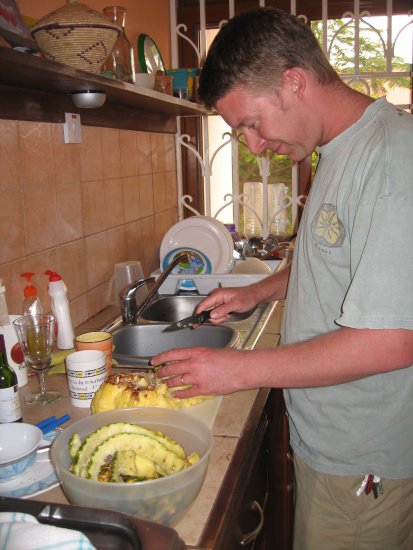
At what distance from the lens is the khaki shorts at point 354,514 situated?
1070mm

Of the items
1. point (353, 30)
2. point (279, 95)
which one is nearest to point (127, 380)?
point (279, 95)

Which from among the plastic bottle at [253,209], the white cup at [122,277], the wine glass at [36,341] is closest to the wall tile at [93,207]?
the white cup at [122,277]

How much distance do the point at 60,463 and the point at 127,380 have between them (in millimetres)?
299

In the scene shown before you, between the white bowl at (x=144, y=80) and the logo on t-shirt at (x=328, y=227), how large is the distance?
1.12 metres

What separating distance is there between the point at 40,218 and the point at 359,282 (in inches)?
37.2

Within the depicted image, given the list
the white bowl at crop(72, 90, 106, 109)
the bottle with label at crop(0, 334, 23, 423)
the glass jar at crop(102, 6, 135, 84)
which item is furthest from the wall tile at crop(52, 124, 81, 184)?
the bottle with label at crop(0, 334, 23, 423)

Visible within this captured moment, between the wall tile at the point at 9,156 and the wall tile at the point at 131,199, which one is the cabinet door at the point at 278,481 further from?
the wall tile at the point at 131,199

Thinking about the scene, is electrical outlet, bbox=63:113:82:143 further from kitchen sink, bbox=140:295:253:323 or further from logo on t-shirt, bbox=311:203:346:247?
logo on t-shirt, bbox=311:203:346:247

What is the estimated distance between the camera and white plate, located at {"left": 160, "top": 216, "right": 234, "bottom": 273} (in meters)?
2.19

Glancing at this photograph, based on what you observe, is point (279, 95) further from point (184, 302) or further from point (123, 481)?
point (184, 302)

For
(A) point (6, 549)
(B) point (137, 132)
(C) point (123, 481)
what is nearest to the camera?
(A) point (6, 549)

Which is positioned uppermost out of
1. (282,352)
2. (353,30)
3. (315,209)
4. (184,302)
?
(353,30)

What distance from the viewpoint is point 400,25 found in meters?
2.53

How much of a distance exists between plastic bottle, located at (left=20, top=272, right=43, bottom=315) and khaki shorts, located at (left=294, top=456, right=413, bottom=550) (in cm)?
73
